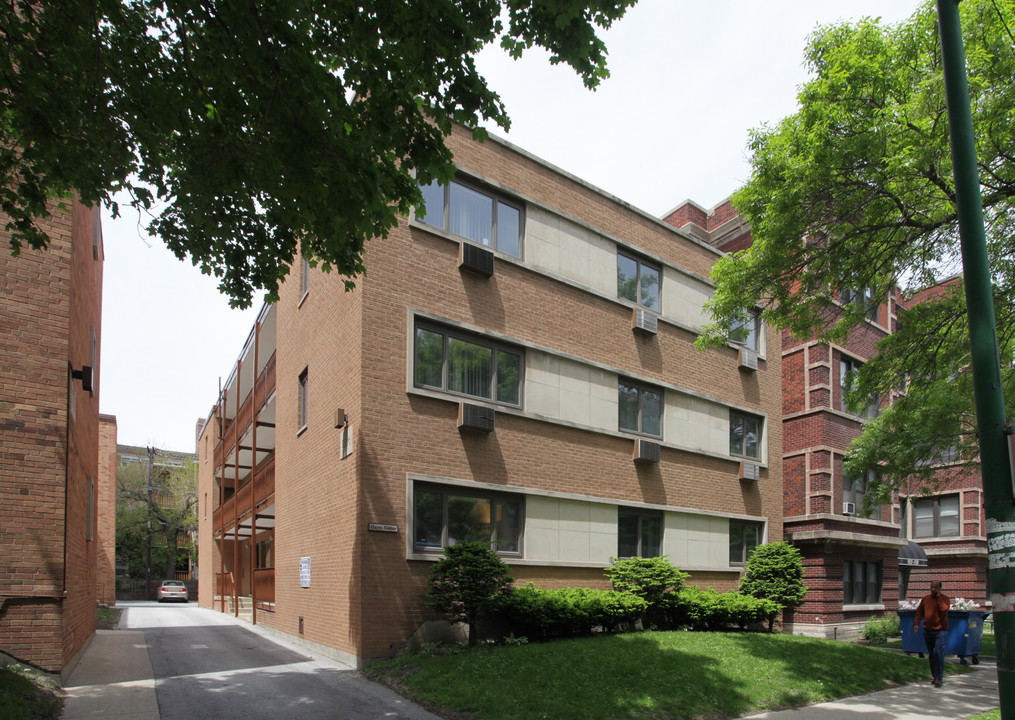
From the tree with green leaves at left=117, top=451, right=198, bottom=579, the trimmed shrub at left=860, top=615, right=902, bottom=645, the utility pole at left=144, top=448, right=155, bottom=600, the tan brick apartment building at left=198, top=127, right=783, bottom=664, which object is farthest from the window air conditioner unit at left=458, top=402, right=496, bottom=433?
the tree with green leaves at left=117, top=451, right=198, bottom=579

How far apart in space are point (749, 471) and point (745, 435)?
1.20m

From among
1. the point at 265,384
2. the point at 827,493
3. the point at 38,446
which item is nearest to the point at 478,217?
the point at 38,446

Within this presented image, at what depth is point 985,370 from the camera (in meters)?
5.61

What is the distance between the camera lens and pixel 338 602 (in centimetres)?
1332

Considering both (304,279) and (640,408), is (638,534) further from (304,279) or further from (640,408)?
(304,279)

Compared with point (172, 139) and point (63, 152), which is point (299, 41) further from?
point (63, 152)

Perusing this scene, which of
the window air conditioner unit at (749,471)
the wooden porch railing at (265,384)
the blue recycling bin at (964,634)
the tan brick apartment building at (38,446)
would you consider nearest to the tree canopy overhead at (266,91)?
the tan brick apartment building at (38,446)

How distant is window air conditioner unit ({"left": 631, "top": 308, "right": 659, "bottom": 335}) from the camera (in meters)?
18.1

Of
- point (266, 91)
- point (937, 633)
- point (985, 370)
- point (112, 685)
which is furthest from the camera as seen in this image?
point (937, 633)

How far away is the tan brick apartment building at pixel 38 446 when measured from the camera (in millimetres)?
9836

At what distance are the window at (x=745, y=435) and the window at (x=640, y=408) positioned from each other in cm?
337

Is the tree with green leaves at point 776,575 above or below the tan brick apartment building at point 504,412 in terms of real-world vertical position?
below

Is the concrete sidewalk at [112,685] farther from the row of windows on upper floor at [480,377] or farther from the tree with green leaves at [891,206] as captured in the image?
the tree with green leaves at [891,206]

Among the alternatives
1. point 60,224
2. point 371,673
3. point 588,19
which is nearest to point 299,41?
point 588,19
